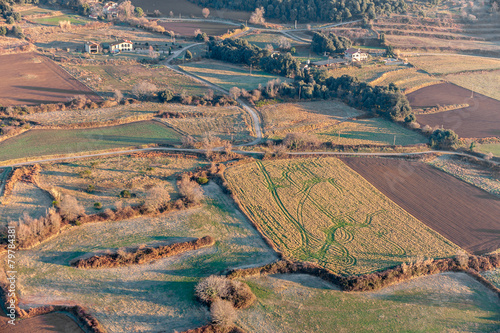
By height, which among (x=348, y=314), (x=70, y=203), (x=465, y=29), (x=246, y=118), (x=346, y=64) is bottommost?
(x=348, y=314)

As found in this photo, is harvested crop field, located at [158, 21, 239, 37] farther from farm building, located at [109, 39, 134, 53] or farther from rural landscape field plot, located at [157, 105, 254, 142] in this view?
rural landscape field plot, located at [157, 105, 254, 142]

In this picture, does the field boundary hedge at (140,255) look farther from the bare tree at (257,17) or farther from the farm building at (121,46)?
the bare tree at (257,17)

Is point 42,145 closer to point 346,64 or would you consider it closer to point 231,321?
point 231,321

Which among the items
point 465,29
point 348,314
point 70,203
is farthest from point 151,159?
point 465,29

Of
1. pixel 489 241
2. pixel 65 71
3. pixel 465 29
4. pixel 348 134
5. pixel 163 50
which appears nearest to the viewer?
pixel 489 241

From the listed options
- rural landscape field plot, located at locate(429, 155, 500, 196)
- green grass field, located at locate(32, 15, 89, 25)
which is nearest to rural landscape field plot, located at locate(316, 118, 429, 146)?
rural landscape field plot, located at locate(429, 155, 500, 196)

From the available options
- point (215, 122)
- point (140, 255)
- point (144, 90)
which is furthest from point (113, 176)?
point (144, 90)

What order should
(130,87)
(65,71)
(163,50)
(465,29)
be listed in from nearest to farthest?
(130,87)
(65,71)
(163,50)
(465,29)
